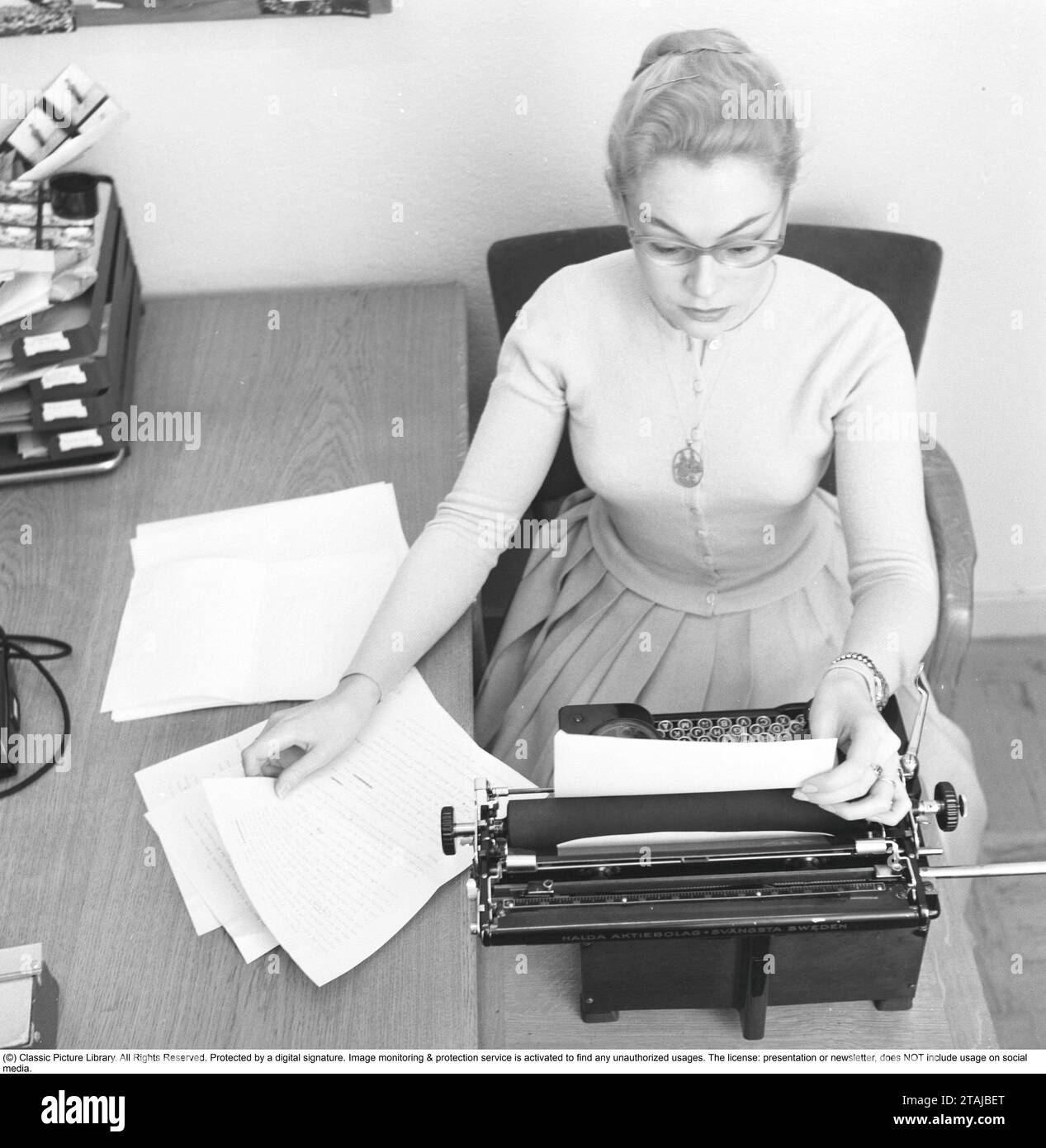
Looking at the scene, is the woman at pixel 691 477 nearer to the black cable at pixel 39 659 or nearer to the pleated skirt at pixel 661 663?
the pleated skirt at pixel 661 663

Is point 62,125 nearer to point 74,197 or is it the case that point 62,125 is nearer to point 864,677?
point 74,197

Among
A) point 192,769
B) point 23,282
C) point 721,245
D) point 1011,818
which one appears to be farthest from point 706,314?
point 1011,818

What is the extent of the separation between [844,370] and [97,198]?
3.43ft

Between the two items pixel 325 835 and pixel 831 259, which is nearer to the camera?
pixel 325 835

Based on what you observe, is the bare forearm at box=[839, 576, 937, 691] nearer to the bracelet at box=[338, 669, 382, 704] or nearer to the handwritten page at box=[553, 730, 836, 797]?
the handwritten page at box=[553, 730, 836, 797]

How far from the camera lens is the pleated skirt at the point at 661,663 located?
152 cm

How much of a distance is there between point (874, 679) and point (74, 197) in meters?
1.23

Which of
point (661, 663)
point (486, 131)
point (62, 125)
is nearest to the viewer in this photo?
point (661, 663)

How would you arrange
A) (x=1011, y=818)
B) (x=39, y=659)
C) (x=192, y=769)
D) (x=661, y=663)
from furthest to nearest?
(x=1011, y=818), (x=661, y=663), (x=39, y=659), (x=192, y=769)

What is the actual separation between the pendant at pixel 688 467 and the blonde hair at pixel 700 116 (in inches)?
13.0

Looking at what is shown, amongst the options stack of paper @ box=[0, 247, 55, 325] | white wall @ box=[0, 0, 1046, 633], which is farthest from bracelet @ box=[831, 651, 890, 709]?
stack of paper @ box=[0, 247, 55, 325]

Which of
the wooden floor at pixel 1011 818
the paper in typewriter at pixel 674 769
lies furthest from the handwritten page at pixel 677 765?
the wooden floor at pixel 1011 818

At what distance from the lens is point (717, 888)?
1.02 meters

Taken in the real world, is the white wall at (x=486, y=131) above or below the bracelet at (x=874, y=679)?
above
